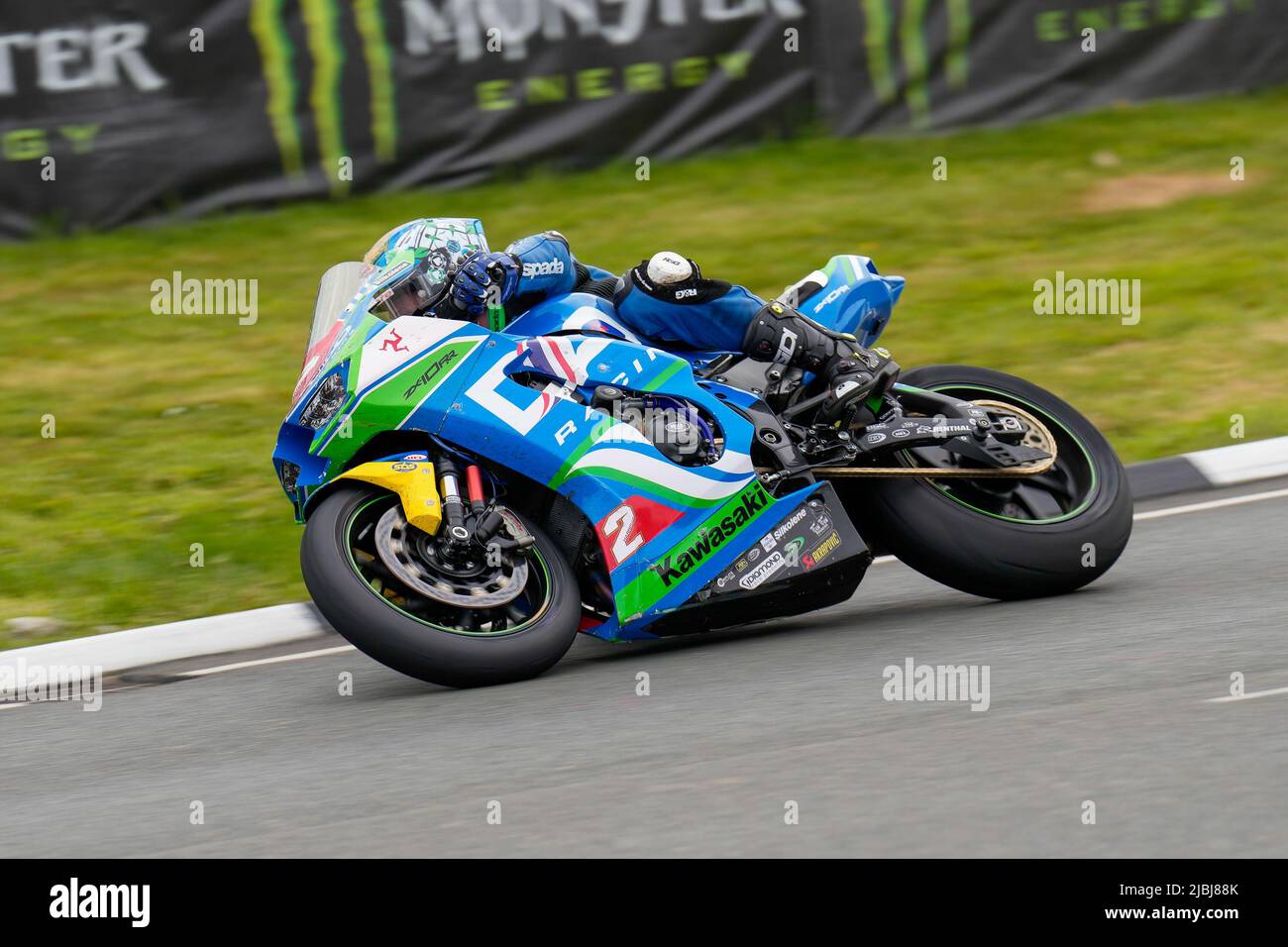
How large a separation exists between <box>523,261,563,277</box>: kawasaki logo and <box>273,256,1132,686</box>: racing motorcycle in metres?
0.10

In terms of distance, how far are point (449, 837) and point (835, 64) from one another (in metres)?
10.5

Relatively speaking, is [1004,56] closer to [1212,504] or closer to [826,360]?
[1212,504]

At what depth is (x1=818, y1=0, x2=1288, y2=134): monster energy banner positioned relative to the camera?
13.7 m

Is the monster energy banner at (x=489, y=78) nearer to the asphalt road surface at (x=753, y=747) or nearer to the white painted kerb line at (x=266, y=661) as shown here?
the white painted kerb line at (x=266, y=661)

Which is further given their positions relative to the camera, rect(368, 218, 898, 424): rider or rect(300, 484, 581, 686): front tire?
rect(368, 218, 898, 424): rider

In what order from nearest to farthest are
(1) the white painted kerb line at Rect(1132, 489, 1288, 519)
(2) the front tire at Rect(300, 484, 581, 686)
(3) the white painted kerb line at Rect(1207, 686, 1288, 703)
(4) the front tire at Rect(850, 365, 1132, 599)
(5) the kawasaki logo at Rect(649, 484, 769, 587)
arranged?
1. (3) the white painted kerb line at Rect(1207, 686, 1288, 703)
2. (2) the front tire at Rect(300, 484, 581, 686)
3. (5) the kawasaki logo at Rect(649, 484, 769, 587)
4. (4) the front tire at Rect(850, 365, 1132, 599)
5. (1) the white painted kerb line at Rect(1132, 489, 1288, 519)

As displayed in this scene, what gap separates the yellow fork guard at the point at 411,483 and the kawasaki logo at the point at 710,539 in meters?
0.72

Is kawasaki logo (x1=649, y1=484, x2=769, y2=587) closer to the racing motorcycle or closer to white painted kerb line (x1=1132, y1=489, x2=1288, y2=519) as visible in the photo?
the racing motorcycle

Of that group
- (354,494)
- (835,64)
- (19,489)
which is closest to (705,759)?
(354,494)

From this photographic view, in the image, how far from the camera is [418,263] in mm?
5988

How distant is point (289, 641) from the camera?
6977 mm

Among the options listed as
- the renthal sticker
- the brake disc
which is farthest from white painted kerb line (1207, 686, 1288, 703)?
the brake disc

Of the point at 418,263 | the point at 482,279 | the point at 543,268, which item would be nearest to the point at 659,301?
the point at 543,268

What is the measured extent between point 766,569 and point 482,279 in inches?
50.9
